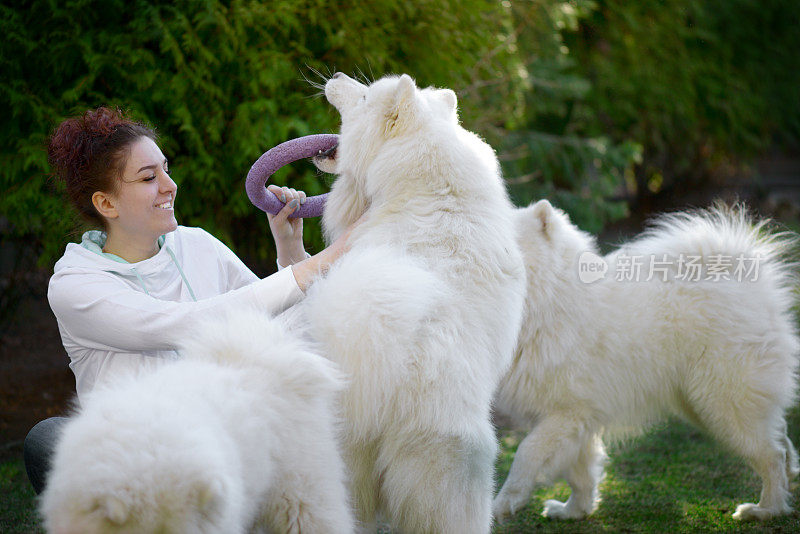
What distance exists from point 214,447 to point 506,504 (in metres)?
2.49

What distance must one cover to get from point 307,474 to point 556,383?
2460 millimetres

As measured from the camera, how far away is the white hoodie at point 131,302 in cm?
251

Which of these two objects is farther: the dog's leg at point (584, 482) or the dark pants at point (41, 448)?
the dog's leg at point (584, 482)

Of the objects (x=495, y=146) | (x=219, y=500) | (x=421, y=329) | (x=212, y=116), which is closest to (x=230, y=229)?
(x=212, y=116)

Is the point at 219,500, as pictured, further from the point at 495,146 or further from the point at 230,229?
the point at 495,146

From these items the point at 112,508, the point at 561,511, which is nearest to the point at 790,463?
the point at 561,511

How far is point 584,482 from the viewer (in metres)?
4.39

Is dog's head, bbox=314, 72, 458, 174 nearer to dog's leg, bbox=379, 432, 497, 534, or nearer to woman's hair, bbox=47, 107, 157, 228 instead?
woman's hair, bbox=47, 107, 157, 228

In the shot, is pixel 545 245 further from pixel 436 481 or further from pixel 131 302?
pixel 131 302

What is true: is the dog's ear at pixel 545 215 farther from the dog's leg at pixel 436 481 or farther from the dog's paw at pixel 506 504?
the dog's leg at pixel 436 481

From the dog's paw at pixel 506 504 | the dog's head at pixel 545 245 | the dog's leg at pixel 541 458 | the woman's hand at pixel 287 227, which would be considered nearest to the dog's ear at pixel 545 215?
the dog's head at pixel 545 245

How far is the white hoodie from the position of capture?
8.25 ft

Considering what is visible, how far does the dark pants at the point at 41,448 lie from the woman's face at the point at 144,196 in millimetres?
786

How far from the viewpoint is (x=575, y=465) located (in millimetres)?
4348
